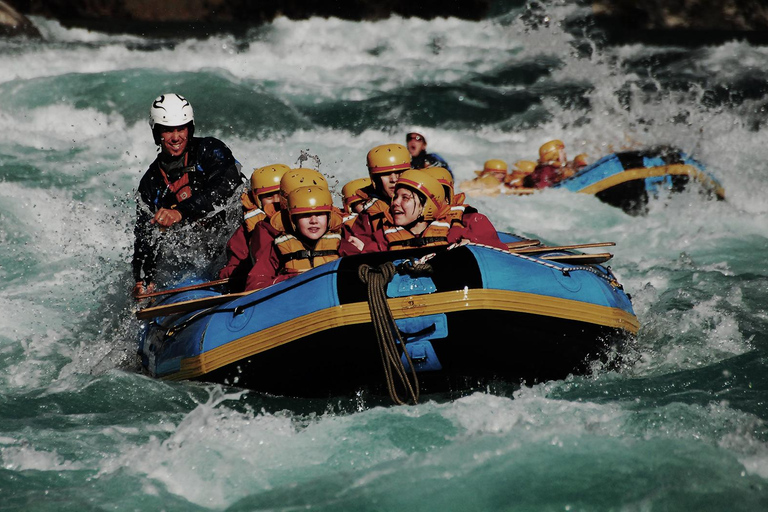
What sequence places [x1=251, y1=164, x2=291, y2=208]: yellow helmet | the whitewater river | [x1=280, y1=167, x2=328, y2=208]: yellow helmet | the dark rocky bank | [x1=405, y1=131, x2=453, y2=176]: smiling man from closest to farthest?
the whitewater river, [x1=280, y1=167, x2=328, y2=208]: yellow helmet, [x1=251, y1=164, x2=291, y2=208]: yellow helmet, [x1=405, y1=131, x2=453, y2=176]: smiling man, the dark rocky bank

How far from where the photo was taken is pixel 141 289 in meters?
6.35

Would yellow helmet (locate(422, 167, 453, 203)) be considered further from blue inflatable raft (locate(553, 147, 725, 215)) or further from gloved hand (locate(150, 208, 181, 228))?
blue inflatable raft (locate(553, 147, 725, 215))

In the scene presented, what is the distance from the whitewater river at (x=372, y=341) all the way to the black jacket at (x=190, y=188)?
59 cm

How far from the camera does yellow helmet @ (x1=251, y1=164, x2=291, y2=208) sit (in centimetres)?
664

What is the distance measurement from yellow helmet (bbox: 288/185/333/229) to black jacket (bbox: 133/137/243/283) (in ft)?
4.51

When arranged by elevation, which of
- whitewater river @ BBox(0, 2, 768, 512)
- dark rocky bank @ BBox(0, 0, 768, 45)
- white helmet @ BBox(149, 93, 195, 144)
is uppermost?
dark rocky bank @ BBox(0, 0, 768, 45)

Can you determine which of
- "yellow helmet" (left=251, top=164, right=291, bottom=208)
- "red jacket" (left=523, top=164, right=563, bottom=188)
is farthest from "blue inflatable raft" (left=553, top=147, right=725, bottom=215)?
"yellow helmet" (left=251, top=164, right=291, bottom=208)

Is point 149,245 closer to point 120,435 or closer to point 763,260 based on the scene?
point 120,435

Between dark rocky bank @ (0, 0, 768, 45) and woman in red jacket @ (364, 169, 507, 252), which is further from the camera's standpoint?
dark rocky bank @ (0, 0, 768, 45)

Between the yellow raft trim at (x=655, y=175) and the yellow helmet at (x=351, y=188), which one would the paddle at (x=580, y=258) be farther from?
the yellow raft trim at (x=655, y=175)

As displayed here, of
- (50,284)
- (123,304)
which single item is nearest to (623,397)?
(123,304)

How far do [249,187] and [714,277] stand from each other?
4.19 metres

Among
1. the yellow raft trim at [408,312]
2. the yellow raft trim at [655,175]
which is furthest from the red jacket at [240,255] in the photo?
the yellow raft trim at [655,175]

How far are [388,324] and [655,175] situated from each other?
6439 mm
